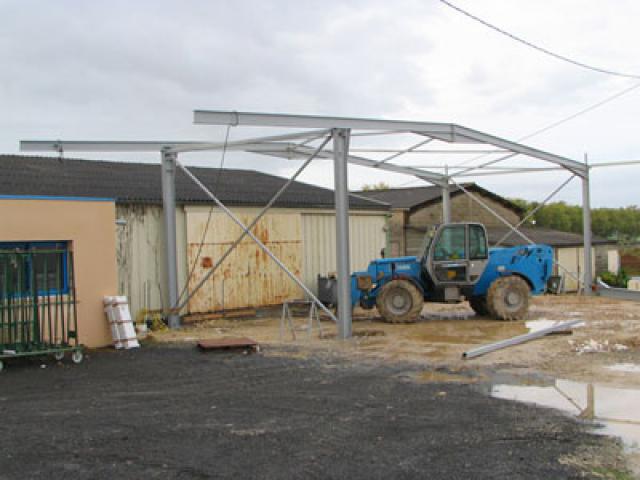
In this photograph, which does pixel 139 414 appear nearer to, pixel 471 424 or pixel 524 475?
pixel 471 424

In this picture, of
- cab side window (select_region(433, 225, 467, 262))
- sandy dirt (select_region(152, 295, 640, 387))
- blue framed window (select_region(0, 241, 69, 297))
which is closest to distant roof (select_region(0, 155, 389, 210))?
blue framed window (select_region(0, 241, 69, 297))

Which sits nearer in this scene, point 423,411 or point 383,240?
point 423,411

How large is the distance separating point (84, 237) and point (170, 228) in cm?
346

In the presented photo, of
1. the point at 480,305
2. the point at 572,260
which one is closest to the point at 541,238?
the point at 572,260

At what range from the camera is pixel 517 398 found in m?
8.20

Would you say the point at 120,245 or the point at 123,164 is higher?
the point at 123,164

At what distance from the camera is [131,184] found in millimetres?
17906

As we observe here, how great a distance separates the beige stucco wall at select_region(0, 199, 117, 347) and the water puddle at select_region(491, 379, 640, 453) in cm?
778

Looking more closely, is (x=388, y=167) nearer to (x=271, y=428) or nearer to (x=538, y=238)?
(x=271, y=428)

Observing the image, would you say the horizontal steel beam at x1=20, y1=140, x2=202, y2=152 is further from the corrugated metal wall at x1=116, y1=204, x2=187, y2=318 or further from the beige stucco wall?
the beige stucco wall

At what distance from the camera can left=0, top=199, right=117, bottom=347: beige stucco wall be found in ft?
39.5

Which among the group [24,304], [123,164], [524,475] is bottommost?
[524,475]

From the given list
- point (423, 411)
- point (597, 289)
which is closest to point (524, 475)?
point (423, 411)

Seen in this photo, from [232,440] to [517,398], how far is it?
3.58m
